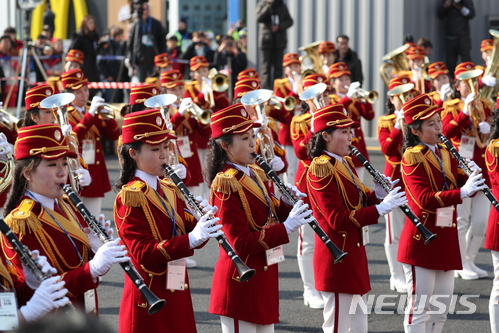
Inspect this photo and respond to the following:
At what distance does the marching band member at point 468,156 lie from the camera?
7980mm

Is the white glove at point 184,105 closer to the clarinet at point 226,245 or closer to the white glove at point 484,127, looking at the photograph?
the white glove at point 484,127

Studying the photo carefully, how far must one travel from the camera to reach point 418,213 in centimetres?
569

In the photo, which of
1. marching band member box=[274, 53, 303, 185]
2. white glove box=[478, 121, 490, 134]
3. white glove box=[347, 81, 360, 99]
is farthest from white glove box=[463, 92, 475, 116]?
marching band member box=[274, 53, 303, 185]

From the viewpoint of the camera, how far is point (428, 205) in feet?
18.2

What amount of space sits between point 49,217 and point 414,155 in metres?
2.79

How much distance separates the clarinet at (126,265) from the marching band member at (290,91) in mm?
6611

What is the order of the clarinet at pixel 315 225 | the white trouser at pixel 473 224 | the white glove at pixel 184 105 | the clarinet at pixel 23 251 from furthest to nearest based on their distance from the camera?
the white glove at pixel 184 105, the white trouser at pixel 473 224, the clarinet at pixel 315 225, the clarinet at pixel 23 251

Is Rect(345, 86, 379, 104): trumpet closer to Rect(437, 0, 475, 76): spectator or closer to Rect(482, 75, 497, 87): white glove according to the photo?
Rect(482, 75, 497, 87): white glove

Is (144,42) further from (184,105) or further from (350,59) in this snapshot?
(184,105)

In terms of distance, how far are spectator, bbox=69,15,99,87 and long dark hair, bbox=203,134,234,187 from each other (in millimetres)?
12048

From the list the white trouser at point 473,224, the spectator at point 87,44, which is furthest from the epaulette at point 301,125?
the spectator at point 87,44

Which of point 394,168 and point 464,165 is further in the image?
point 394,168

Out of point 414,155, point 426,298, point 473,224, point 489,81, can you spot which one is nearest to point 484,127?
point 473,224

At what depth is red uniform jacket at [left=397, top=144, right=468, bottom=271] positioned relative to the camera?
5555 mm
